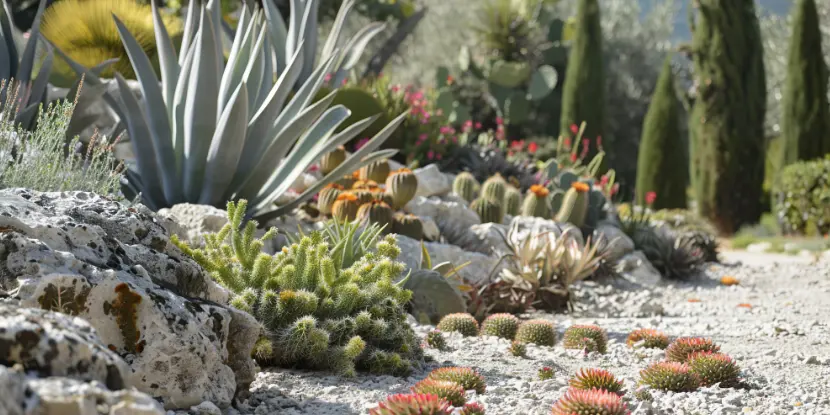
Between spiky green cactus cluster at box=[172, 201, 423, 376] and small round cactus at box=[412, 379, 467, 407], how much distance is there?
566 millimetres

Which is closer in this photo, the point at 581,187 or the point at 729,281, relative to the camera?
the point at 729,281

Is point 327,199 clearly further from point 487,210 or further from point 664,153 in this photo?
point 664,153

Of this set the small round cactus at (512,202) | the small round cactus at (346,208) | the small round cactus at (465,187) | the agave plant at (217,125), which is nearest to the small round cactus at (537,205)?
the small round cactus at (512,202)

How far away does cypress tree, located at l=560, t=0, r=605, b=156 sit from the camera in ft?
51.7

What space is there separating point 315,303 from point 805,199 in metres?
11.6

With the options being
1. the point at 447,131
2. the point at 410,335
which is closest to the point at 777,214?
the point at 447,131

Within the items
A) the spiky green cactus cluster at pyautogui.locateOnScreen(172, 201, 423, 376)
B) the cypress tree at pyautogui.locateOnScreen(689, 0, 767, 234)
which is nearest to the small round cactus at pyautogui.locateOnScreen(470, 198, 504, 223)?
the spiky green cactus cluster at pyautogui.locateOnScreen(172, 201, 423, 376)

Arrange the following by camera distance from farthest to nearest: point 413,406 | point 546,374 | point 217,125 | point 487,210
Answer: point 487,210
point 217,125
point 546,374
point 413,406

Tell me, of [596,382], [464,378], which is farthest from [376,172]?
[596,382]

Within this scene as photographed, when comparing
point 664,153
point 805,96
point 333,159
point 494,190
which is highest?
point 805,96

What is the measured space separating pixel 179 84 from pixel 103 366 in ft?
12.9

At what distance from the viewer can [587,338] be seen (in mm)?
4066

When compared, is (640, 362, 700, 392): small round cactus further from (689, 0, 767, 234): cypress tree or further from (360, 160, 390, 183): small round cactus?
(689, 0, 767, 234): cypress tree

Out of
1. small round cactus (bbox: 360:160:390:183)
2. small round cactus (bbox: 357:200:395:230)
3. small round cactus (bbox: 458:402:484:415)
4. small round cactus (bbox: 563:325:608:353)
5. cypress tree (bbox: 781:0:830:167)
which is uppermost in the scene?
cypress tree (bbox: 781:0:830:167)
